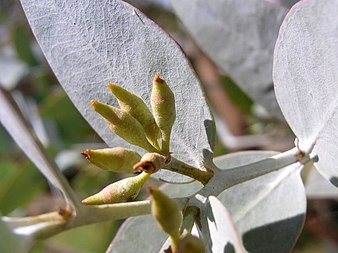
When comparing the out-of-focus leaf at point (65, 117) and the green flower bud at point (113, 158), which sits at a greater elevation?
the green flower bud at point (113, 158)

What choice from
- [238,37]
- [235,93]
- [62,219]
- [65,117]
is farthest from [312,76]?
[65,117]

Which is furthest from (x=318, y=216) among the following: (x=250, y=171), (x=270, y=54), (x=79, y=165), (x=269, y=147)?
(x=250, y=171)

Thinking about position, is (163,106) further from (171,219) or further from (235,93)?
(235,93)

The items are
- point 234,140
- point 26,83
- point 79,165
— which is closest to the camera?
point 234,140

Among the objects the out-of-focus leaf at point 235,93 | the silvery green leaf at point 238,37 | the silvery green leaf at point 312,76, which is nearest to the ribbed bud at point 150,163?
the silvery green leaf at point 312,76

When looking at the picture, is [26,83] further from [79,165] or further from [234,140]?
[234,140]

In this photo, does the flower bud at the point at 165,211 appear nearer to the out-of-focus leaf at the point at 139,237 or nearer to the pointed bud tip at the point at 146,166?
the pointed bud tip at the point at 146,166
